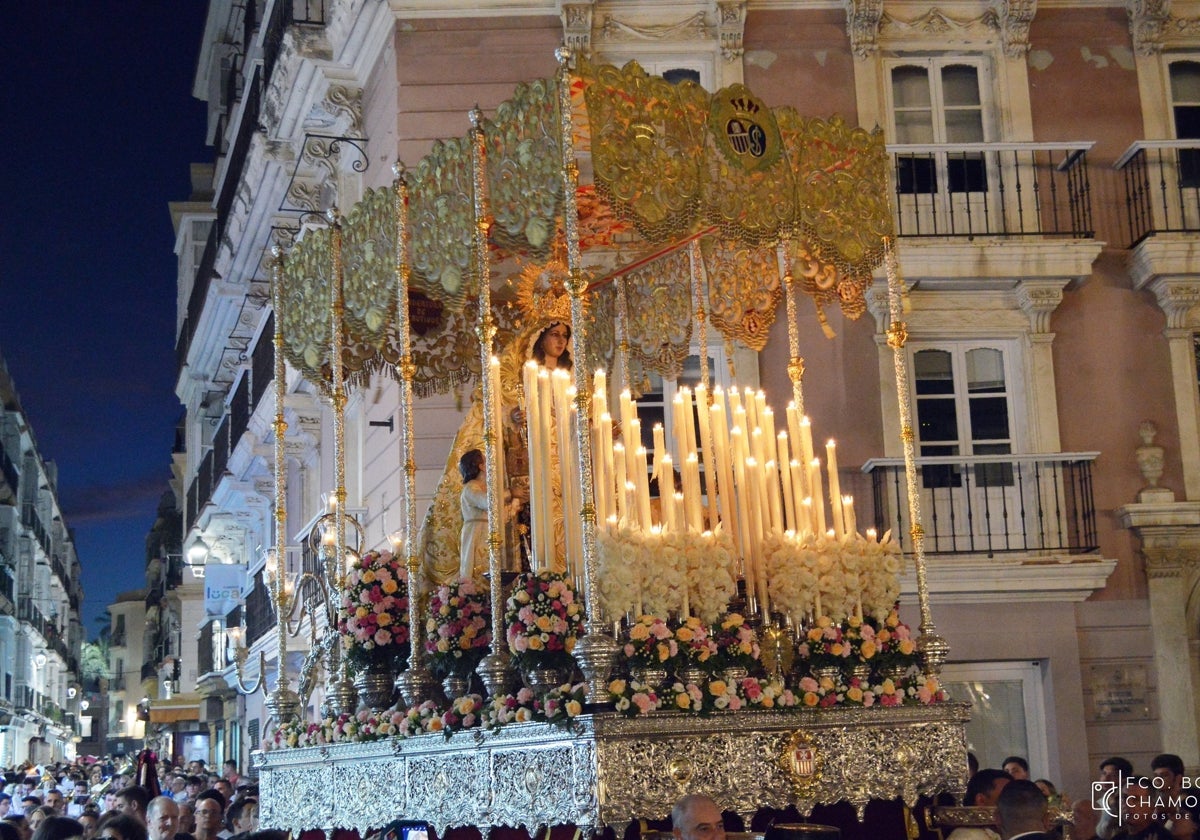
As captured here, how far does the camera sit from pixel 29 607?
56531 mm

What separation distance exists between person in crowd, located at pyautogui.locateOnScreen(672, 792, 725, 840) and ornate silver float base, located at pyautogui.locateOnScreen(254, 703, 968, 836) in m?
1.19

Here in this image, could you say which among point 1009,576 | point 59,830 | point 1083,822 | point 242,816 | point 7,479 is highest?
point 7,479

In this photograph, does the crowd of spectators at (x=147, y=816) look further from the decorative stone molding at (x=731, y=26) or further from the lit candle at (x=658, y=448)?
the decorative stone molding at (x=731, y=26)

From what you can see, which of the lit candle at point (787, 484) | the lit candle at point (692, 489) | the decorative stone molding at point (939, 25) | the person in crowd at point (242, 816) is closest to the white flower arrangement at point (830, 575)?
the lit candle at point (787, 484)

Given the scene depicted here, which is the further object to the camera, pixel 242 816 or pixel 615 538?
pixel 242 816

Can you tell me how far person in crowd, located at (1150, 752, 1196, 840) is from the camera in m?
7.79

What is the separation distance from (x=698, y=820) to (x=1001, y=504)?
10099 mm

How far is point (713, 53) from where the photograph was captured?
16.1m

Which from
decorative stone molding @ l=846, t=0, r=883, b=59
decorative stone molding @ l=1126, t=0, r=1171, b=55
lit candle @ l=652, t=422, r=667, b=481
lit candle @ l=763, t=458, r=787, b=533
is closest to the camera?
lit candle @ l=652, t=422, r=667, b=481

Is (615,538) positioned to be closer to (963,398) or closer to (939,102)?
(963,398)

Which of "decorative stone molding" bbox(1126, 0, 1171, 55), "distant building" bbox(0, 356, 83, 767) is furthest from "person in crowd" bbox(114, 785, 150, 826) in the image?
"distant building" bbox(0, 356, 83, 767)

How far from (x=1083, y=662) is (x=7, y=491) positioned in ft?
142

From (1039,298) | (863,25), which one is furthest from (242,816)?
(863,25)

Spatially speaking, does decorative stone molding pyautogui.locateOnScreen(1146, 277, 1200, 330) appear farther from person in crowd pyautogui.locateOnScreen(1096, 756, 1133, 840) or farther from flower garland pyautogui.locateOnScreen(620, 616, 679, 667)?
flower garland pyautogui.locateOnScreen(620, 616, 679, 667)
